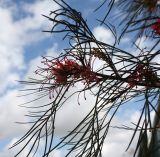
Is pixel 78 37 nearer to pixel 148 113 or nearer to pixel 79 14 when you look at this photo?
pixel 79 14

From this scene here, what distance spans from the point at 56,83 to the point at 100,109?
0.31 metres

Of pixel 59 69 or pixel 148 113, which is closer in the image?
pixel 148 113

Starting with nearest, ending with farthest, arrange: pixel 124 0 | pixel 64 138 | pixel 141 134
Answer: pixel 141 134
pixel 64 138
pixel 124 0

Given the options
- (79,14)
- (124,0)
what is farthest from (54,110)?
(124,0)

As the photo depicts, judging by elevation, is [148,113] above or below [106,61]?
below

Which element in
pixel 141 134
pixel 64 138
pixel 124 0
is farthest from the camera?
pixel 124 0

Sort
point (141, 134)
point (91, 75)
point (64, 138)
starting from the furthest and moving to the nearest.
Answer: point (91, 75), point (64, 138), point (141, 134)

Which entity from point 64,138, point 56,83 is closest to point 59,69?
point 56,83

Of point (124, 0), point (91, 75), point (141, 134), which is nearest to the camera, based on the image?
point (141, 134)

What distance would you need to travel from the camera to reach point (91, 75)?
8.36 feet

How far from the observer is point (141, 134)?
2.21 meters

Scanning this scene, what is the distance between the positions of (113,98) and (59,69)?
1.16ft

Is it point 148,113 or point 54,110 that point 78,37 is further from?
point 148,113

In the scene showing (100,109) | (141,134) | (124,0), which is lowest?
(141,134)
